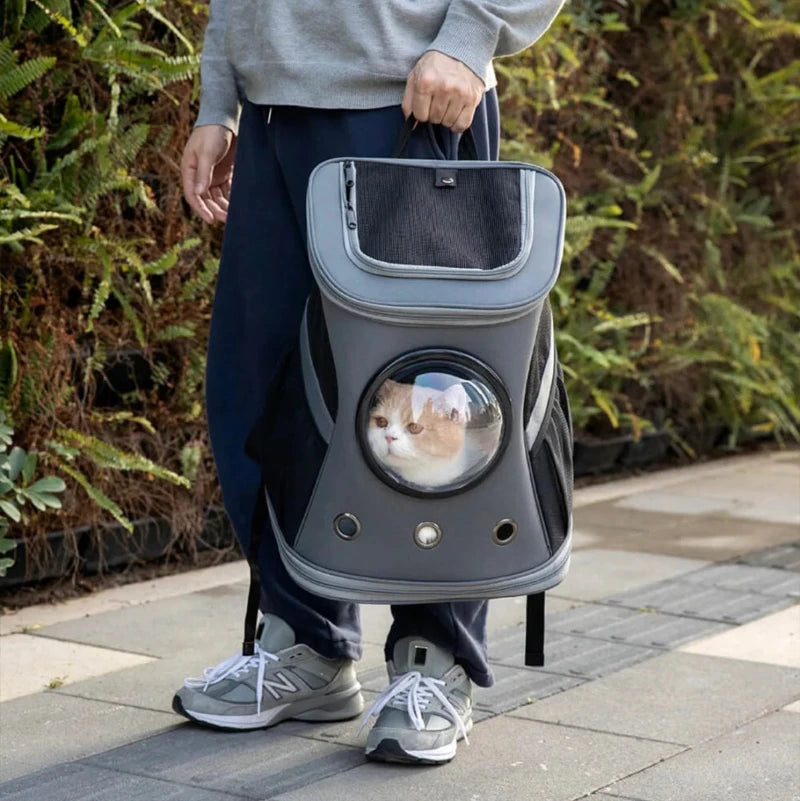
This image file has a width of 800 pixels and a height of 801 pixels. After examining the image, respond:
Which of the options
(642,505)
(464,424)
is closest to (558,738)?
(464,424)

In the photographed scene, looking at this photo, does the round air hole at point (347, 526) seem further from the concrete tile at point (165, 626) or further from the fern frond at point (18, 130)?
the fern frond at point (18, 130)

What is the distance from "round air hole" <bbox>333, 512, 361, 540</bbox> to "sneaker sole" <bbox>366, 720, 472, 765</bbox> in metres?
0.41

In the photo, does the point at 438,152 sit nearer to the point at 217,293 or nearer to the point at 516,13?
the point at 516,13

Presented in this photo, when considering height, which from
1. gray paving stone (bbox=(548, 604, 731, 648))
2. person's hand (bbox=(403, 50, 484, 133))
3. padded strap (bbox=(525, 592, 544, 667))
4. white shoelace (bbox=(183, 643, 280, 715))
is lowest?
gray paving stone (bbox=(548, 604, 731, 648))

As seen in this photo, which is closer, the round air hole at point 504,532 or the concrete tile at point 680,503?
the round air hole at point 504,532

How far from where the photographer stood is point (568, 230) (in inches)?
214

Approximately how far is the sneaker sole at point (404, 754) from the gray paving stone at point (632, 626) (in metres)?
0.97

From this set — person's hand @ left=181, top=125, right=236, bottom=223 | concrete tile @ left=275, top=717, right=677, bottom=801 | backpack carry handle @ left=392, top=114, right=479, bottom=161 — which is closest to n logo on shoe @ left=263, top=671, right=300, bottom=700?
concrete tile @ left=275, top=717, right=677, bottom=801

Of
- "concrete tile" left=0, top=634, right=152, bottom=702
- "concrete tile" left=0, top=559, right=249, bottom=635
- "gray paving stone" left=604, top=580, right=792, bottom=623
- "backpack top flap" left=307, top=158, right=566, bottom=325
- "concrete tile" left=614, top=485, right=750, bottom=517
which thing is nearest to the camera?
"backpack top flap" left=307, top=158, right=566, bottom=325

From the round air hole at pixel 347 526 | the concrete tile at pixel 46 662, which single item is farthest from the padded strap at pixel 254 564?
the concrete tile at pixel 46 662

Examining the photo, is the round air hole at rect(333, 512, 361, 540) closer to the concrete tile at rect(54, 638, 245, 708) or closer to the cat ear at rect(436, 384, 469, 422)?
the cat ear at rect(436, 384, 469, 422)

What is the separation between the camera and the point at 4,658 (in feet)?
10.9

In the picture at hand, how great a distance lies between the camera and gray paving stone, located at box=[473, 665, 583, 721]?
3014 millimetres

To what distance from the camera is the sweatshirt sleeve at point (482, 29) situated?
2535 millimetres
